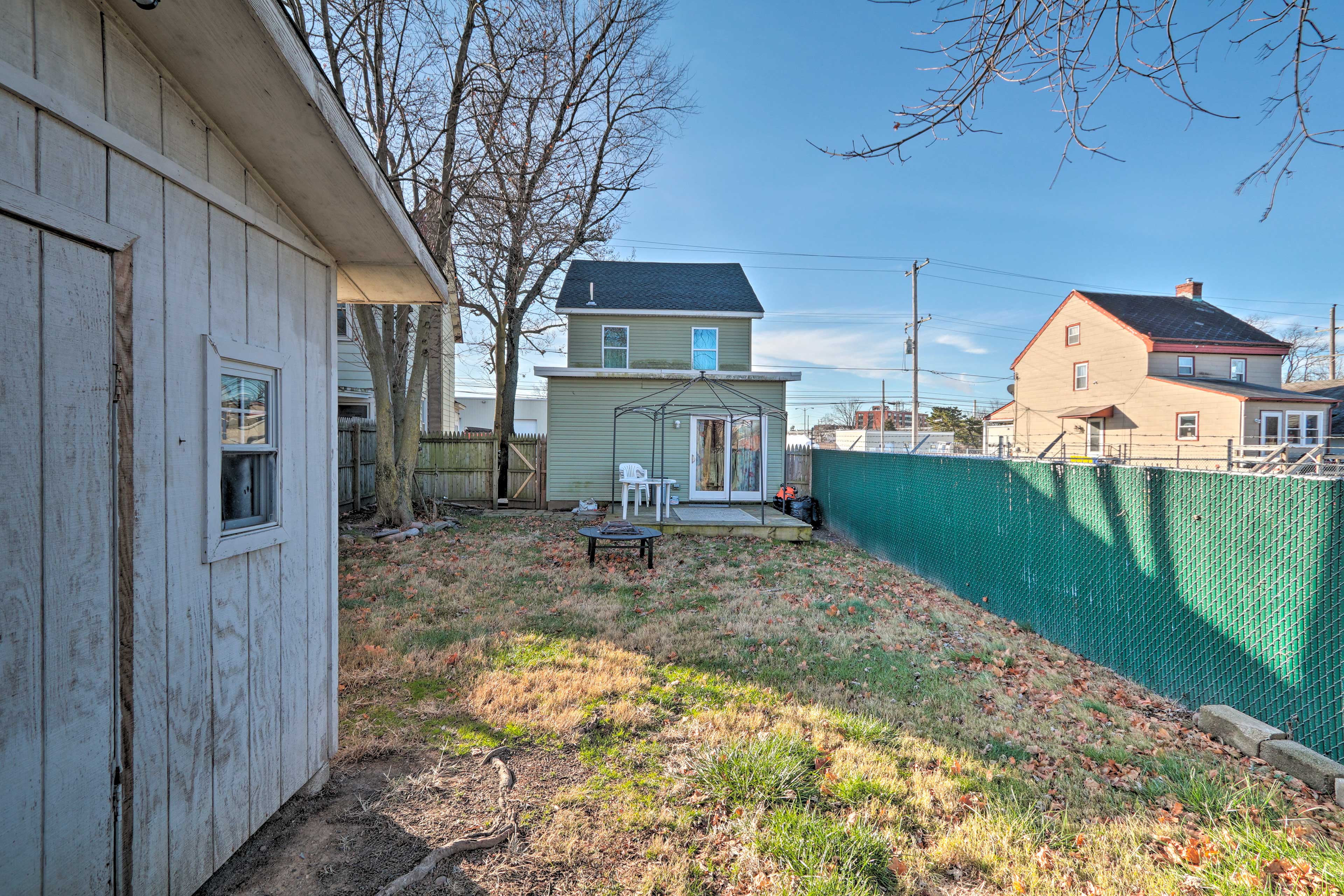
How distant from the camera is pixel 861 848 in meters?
2.62

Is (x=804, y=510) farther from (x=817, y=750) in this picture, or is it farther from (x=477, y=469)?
(x=817, y=750)

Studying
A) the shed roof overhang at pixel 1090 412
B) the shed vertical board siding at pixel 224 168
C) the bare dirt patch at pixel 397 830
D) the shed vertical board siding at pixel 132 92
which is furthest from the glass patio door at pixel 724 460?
the shed roof overhang at pixel 1090 412

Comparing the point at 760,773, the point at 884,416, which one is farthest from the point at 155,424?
the point at 884,416

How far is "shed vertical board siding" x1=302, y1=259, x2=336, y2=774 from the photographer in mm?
3090

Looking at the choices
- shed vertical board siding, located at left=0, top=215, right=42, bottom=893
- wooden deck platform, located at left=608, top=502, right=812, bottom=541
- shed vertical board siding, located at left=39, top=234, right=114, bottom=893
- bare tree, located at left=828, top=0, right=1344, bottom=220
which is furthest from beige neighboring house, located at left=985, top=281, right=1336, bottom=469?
shed vertical board siding, located at left=0, top=215, right=42, bottom=893

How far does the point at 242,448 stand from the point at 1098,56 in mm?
4156

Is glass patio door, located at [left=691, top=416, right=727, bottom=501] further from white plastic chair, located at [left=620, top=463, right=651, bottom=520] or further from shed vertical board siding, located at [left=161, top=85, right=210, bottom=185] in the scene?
shed vertical board siding, located at [left=161, top=85, right=210, bottom=185]

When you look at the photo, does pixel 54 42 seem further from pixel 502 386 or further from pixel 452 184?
pixel 502 386

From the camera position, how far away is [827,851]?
2.58 metres

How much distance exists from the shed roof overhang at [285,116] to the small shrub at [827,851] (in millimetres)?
3660

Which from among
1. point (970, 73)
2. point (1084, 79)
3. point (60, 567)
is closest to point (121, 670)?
point (60, 567)

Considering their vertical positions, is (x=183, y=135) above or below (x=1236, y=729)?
above

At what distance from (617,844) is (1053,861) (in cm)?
195

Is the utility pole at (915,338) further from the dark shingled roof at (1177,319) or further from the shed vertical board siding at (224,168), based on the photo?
the shed vertical board siding at (224,168)
